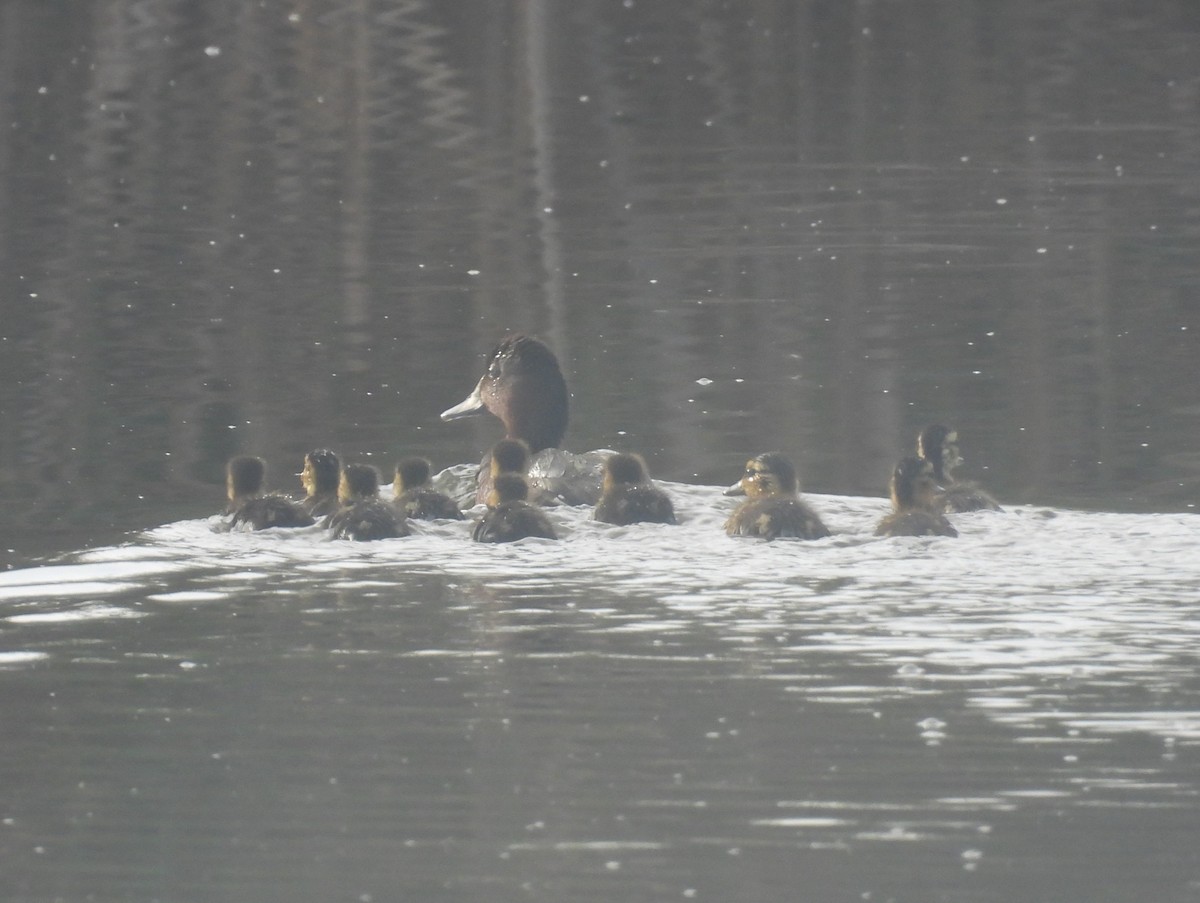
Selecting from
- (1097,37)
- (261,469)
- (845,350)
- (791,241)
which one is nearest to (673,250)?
(791,241)

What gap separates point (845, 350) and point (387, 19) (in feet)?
67.5

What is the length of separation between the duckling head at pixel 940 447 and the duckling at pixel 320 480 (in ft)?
6.68

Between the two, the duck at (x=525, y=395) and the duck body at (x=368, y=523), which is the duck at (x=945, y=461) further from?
the duck body at (x=368, y=523)

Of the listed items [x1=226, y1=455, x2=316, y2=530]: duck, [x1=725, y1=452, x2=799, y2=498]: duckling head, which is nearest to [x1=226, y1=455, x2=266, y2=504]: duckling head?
[x1=226, y1=455, x2=316, y2=530]: duck

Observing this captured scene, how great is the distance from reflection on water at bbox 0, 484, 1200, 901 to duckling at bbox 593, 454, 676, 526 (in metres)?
0.28

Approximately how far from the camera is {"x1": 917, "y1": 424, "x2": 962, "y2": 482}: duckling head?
8.79 meters

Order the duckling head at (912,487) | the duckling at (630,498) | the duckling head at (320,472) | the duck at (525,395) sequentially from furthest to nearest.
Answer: the duck at (525,395)
the duckling head at (320,472)
the duckling at (630,498)
the duckling head at (912,487)

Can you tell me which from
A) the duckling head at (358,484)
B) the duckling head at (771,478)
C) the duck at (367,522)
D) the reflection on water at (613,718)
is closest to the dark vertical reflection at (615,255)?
the duckling head at (358,484)

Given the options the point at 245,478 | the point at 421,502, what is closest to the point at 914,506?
the point at 421,502

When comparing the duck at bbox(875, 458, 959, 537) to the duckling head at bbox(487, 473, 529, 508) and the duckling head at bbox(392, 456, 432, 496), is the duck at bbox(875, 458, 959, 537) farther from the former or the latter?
the duckling head at bbox(392, 456, 432, 496)

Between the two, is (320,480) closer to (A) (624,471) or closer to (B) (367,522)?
(B) (367,522)

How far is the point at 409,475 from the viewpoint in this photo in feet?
28.4

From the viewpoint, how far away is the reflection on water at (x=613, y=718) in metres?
4.56

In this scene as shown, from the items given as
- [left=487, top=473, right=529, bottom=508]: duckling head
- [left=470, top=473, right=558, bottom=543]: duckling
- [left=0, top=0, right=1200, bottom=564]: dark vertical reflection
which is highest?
[left=0, top=0, right=1200, bottom=564]: dark vertical reflection
